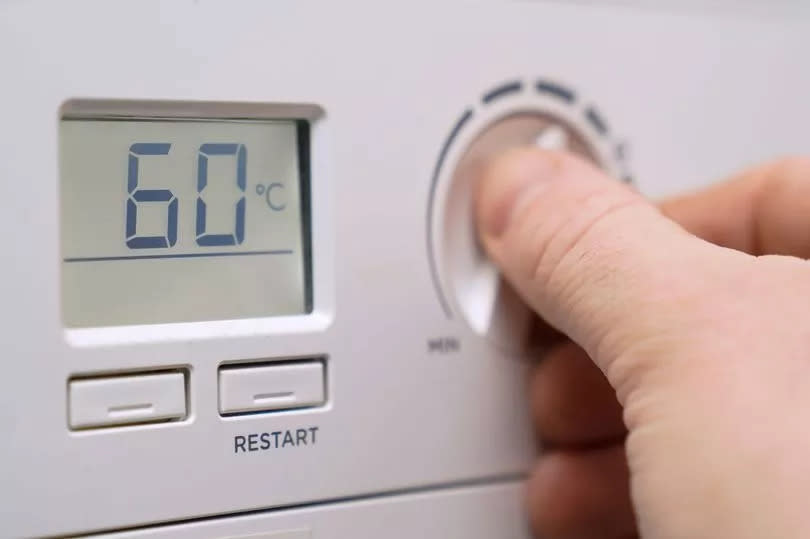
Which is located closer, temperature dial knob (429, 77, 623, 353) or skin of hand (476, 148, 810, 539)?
skin of hand (476, 148, 810, 539)

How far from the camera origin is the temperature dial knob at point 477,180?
0.39m

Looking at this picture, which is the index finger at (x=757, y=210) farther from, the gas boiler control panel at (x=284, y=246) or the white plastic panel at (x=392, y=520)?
the white plastic panel at (x=392, y=520)

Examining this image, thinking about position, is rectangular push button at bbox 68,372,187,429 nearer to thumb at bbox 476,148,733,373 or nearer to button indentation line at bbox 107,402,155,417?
button indentation line at bbox 107,402,155,417

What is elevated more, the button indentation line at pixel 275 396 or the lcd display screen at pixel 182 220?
the lcd display screen at pixel 182 220

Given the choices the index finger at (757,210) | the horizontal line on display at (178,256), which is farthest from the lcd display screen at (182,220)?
the index finger at (757,210)

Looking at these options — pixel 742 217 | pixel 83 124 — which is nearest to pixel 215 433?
pixel 83 124

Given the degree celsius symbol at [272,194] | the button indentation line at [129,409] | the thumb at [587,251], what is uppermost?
the degree celsius symbol at [272,194]

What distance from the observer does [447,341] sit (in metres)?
0.38

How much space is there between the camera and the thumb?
31 centimetres

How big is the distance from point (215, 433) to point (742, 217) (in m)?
0.25

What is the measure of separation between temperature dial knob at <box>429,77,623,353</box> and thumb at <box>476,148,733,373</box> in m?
0.01

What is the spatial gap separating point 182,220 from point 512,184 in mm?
141

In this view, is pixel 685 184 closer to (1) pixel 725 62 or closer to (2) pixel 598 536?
(1) pixel 725 62

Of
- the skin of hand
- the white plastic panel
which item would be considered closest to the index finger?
the skin of hand
